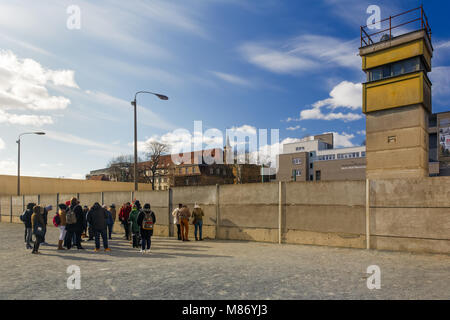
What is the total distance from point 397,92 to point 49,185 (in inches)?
1813

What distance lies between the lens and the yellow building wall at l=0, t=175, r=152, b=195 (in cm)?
4216

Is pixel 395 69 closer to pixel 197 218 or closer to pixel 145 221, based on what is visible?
pixel 197 218

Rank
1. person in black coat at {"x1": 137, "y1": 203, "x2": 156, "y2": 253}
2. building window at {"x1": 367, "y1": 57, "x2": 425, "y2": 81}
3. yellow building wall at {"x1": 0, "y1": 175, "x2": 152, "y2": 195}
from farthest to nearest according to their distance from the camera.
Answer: yellow building wall at {"x1": 0, "y1": 175, "x2": 152, "y2": 195}, building window at {"x1": 367, "y1": 57, "x2": 425, "y2": 81}, person in black coat at {"x1": 137, "y1": 203, "x2": 156, "y2": 253}

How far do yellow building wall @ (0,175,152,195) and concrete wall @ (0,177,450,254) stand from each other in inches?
1263

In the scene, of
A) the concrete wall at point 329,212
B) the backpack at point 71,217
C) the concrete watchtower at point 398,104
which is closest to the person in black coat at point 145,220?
the backpack at point 71,217

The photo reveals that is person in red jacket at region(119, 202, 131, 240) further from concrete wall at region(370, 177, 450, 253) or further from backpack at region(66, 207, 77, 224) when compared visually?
concrete wall at region(370, 177, 450, 253)

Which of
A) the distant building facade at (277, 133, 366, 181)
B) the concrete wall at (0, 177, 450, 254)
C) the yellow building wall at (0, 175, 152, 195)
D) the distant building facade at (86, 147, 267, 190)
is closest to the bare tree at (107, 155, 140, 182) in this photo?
the distant building facade at (86, 147, 267, 190)

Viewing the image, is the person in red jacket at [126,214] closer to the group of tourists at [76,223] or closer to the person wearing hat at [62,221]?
the group of tourists at [76,223]

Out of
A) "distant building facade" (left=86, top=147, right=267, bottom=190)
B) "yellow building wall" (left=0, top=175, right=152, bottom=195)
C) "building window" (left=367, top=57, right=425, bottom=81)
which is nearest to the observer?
"building window" (left=367, top=57, right=425, bottom=81)

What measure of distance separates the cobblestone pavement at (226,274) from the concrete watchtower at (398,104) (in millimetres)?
8574

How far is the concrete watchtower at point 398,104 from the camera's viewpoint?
16562 millimetres

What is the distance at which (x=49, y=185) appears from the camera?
46.4 meters

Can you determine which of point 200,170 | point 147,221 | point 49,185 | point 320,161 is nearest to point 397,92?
point 147,221
